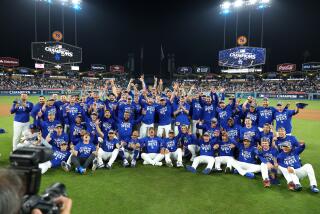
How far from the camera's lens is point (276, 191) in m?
6.20

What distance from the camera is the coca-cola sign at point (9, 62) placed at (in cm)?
5150

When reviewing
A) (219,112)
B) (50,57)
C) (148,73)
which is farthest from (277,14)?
(219,112)

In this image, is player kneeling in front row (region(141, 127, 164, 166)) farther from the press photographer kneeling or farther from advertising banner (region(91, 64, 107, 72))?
advertising banner (region(91, 64, 107, 72))

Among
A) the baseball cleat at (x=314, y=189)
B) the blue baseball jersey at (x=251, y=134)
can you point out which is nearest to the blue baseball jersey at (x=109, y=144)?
the blue baseball jersey at (x=251, y=134)

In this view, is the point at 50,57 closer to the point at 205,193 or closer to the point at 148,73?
the point at 148,73

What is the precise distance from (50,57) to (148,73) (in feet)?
85.8

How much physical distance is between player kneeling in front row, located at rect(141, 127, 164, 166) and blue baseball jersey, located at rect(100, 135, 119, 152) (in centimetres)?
97

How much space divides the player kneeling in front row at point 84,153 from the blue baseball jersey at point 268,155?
4.92m

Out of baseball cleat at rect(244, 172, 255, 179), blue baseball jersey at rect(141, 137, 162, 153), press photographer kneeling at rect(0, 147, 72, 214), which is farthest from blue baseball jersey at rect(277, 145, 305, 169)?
press photographer kneeling at rect(0, 147, 72, 214)

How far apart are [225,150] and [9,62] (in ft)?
185

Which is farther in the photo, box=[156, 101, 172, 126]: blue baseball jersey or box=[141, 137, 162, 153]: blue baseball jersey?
box=[156, 101, 172, 126]: blue baseball jersey

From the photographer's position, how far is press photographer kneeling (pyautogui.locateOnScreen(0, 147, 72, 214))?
49.3 inches

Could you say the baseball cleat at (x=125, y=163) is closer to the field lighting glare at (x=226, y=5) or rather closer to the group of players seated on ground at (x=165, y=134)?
the group of players seated on ground at (x=165, y=134)

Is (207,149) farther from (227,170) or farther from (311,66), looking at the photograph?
(311,66)
